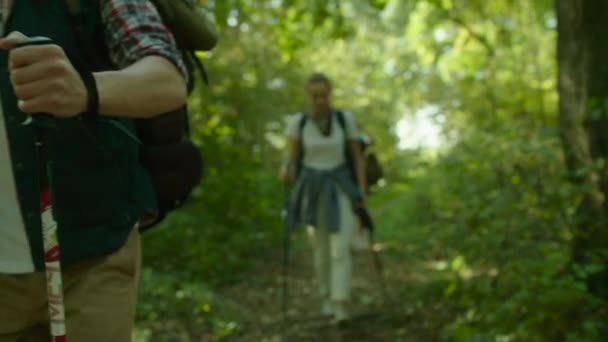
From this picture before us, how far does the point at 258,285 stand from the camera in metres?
7.56

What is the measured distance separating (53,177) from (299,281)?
257 inches

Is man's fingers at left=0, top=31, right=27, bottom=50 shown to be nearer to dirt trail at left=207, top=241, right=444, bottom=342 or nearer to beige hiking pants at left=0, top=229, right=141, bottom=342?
beige hiking pants at left=0, top=229, right=141, bottom=342

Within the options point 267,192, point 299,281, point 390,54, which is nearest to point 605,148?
point 299,281

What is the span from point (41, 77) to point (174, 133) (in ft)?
2.26

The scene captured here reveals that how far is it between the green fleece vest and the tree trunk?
10.8ft

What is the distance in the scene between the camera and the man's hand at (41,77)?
1340 millimetres

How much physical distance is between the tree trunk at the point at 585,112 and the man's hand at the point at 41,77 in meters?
3.62

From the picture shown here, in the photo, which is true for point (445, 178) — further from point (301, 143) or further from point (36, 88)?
point (36, 88)

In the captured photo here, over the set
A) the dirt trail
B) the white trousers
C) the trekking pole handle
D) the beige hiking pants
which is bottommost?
the dirt trail

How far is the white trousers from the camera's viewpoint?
6.00 m

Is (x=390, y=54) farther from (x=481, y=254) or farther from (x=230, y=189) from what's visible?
(x=481, y=254)

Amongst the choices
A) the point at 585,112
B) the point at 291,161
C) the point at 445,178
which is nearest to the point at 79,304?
the point at 585,112

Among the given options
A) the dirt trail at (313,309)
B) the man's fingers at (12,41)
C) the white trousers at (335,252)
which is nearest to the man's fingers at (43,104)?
the man's fingers at (12,41)

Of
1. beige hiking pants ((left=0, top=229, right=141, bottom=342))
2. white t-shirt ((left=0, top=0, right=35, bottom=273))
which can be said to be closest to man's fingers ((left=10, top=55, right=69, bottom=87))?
white t-shirt ((left=0, top=0, right=35, bottom=273))
